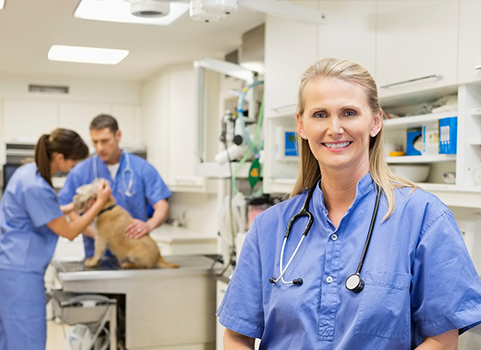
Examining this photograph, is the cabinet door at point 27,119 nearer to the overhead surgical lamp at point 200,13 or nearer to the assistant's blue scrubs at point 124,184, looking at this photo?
the assistant's blue scrubs at point 124,184

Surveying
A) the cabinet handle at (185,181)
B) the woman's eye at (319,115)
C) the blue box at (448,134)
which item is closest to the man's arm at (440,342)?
the woman's eye at (319,115)

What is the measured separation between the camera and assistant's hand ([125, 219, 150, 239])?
9.49 feet

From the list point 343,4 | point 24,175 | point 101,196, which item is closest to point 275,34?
point 343,4

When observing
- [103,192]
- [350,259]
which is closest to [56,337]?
[103,192]

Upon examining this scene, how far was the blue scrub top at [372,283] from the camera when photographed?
1.01 m

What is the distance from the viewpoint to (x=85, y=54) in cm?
422

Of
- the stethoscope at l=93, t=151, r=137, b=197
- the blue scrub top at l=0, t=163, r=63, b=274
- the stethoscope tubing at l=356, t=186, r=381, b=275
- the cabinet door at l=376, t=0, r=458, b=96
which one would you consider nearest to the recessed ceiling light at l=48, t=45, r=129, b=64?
the stethoscope at l=93, t=151, r=137, b=197

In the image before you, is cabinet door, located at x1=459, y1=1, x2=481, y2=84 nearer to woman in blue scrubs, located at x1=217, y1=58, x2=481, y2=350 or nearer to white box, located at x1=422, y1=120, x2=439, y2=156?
white box, located at x1=422, y1=120, x2=439, y2=156

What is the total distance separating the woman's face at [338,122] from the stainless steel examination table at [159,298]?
6.29 feet

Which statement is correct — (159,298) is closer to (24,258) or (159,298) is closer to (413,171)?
(24,258)

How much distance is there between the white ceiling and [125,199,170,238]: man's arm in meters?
1.14

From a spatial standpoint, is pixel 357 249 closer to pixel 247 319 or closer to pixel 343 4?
pixel 247 319

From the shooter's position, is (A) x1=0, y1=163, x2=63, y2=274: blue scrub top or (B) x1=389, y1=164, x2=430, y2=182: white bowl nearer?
(B) x1=389, y1=164, x2=430, y2=182: white bowl

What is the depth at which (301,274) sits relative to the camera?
1129 millimetres
